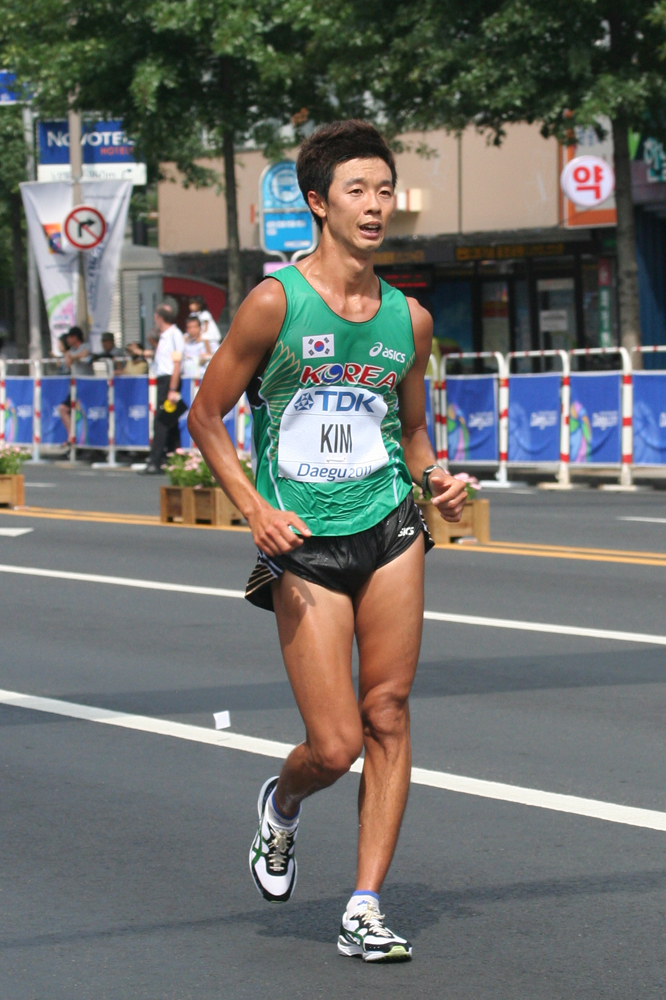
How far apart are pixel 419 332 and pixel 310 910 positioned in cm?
155

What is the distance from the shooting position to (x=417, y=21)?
20.7 meters

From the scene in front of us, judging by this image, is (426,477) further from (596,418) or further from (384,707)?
(596,418)

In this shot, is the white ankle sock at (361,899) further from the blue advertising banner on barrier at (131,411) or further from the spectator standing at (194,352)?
the blue advertising banner on barrier at (131,411)

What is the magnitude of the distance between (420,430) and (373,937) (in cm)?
134

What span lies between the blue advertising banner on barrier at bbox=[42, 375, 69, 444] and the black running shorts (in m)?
20.2

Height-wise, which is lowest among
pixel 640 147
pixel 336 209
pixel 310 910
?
pixel 310 910

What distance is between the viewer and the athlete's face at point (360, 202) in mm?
4254

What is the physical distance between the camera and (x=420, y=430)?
4676 mm

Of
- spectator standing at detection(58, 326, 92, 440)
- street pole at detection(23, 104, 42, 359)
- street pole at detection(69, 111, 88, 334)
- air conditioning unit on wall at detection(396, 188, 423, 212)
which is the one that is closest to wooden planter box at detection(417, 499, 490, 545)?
spectator standing at detection(58, 326, 92, 440)

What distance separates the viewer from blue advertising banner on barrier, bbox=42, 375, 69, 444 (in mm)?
24297

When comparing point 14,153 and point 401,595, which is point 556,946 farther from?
point 14,153

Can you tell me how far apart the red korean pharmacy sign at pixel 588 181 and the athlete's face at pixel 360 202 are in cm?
2110

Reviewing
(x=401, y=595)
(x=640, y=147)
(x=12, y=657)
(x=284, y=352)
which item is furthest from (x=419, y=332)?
(x=640, y=147)

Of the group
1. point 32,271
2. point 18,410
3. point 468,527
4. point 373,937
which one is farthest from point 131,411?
point 32,271
